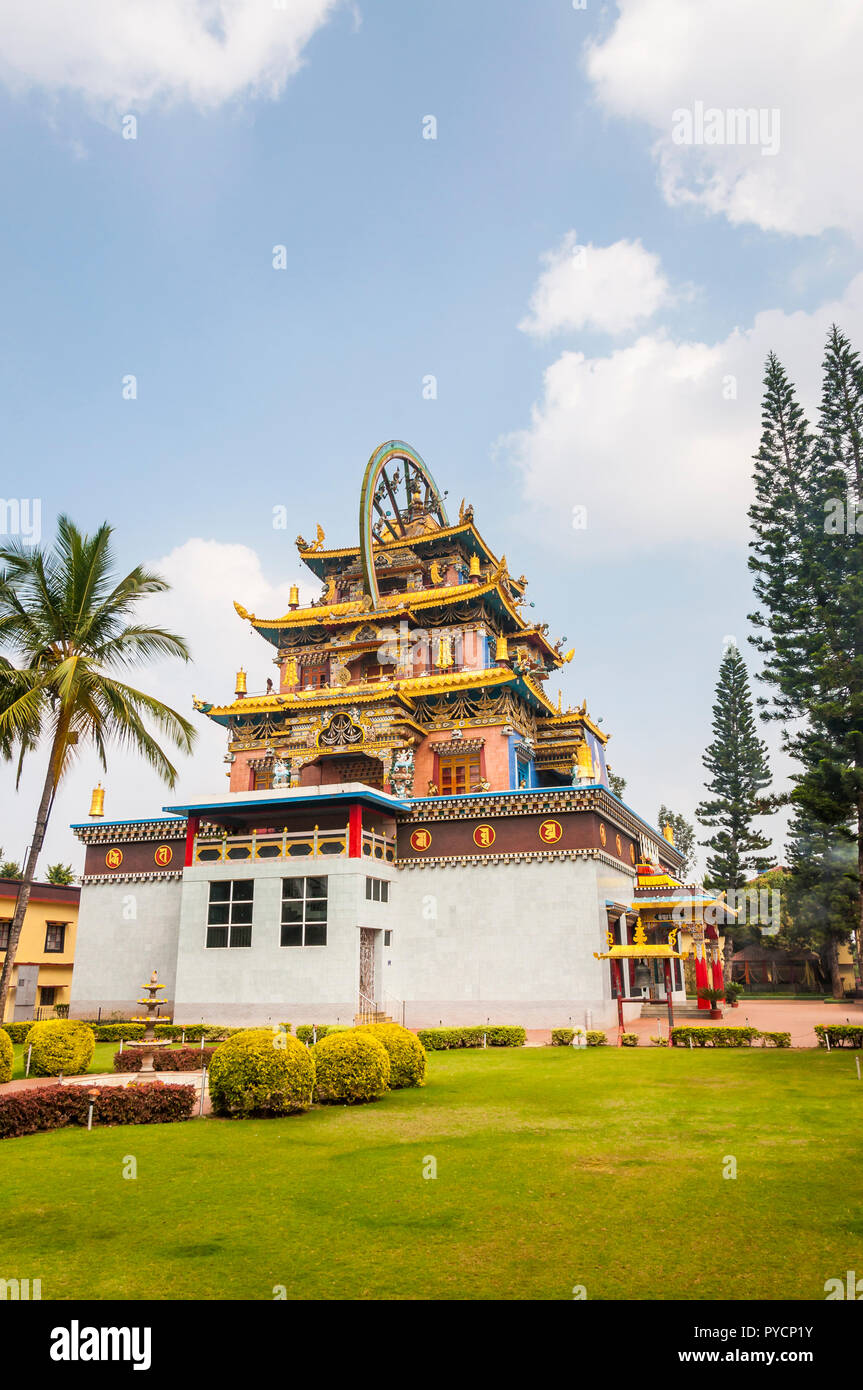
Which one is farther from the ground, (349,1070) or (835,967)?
(835,967)

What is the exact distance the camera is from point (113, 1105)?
14062mm

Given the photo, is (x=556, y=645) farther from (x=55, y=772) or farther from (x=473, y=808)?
(x=55, y=772)

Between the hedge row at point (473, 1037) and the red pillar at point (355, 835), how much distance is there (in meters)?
6.61

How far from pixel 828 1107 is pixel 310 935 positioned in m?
18.9

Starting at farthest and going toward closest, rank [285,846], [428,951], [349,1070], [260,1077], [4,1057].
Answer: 1. [428,951]
2. [285,846]
3. [4,1057]
4. [349,1070]
5. [260,1077]

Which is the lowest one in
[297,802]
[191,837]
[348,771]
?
[191,837]

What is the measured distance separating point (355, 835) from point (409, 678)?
978 cm

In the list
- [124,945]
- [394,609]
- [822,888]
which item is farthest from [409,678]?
[822,888]

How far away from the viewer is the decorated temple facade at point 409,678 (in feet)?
117

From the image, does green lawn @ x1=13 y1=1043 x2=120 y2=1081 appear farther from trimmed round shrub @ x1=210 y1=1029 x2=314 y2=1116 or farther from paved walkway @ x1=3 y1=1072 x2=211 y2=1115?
trimmed round shrub @ x1=210 y1=1029 x2=314 y2=1116

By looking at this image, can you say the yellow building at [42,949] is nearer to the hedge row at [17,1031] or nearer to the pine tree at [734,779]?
the hedge row at [17,1031]

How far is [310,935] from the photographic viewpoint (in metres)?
29.6

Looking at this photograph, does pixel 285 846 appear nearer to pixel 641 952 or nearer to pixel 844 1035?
pixel 641 952

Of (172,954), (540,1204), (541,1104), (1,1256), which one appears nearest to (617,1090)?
(541,1104)
